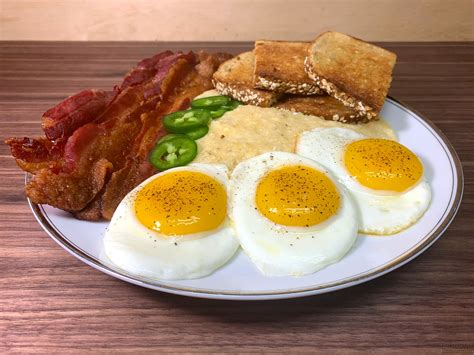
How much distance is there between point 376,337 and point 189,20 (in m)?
4.53

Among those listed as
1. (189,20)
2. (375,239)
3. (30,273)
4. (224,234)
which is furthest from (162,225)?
(189,20)

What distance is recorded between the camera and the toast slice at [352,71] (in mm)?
3244

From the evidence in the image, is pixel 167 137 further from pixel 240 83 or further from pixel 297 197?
pixel 297 197

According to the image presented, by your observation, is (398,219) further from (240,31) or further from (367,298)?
(240,31)

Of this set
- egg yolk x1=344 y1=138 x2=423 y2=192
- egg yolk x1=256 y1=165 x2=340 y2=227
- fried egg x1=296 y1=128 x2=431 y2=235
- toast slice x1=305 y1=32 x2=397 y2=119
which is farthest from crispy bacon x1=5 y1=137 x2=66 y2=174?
toast slice x1=305 y1=32 x2=397 y2=119

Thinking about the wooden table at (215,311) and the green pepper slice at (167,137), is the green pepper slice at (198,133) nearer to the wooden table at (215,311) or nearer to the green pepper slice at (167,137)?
the green pepper slice at (167,137)

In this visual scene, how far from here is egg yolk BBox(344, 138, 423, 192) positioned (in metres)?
2.56

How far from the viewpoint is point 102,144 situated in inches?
112

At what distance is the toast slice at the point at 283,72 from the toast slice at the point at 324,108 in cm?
8

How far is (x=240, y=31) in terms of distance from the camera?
5.85 meters

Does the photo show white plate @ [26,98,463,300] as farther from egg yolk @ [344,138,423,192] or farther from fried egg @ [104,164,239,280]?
egg yolk @ [344,138,423,192]

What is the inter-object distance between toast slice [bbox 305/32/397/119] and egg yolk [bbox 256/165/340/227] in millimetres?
899

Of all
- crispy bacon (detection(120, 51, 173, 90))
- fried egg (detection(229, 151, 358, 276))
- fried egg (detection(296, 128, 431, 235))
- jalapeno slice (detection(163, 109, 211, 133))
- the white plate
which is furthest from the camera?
crispy bacon (detection(120, 51, 173, 90))

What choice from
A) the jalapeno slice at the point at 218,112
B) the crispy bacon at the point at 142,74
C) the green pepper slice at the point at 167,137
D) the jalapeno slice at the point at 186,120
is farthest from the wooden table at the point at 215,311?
the jalapeno slice at the point at 218,112
